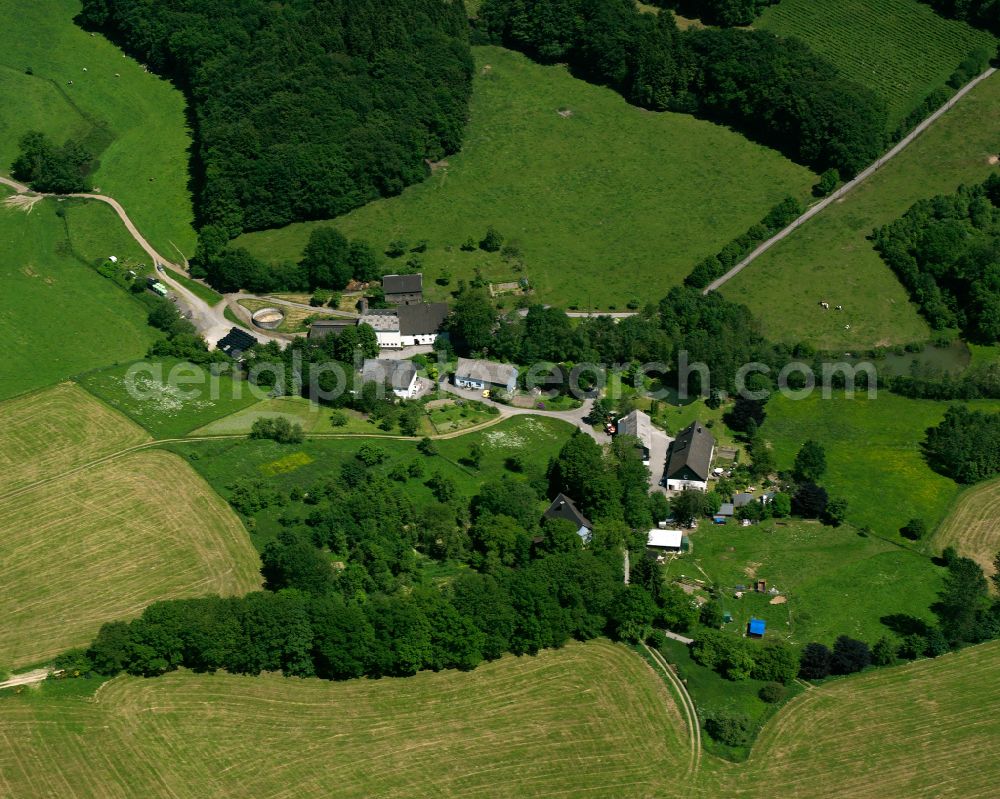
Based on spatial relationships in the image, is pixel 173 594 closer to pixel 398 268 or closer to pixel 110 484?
pixel 110 484

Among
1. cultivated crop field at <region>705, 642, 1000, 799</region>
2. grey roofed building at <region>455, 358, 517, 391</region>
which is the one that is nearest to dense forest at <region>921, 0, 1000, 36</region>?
grey roofed building at <region>455, 358, 517, 391</region>

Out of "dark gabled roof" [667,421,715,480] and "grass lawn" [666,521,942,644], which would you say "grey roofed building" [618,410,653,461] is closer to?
"dark gabled roof" [667,421,715,480]

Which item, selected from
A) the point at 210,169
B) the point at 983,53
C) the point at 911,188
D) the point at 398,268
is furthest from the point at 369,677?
the point at 983,53

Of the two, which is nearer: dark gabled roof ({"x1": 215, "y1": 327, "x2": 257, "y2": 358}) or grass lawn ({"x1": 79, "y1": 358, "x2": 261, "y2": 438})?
grass lawn ({"x1": 79, "y1": 358, "x2": 261, "y2": 438})

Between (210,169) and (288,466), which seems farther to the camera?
(210,169)

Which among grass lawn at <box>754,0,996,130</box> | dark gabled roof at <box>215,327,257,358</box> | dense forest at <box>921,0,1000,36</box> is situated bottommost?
dark gabled roof at <box>215,327,257,358</box>

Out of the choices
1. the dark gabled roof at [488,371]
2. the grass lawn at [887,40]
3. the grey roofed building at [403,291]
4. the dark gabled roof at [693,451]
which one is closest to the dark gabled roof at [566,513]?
the dark gabled roof at [693,451]

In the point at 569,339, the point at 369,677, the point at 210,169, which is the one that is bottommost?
the point at 369,677

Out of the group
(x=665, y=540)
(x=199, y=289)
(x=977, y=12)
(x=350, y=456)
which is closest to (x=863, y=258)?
(x=977, y=12)
